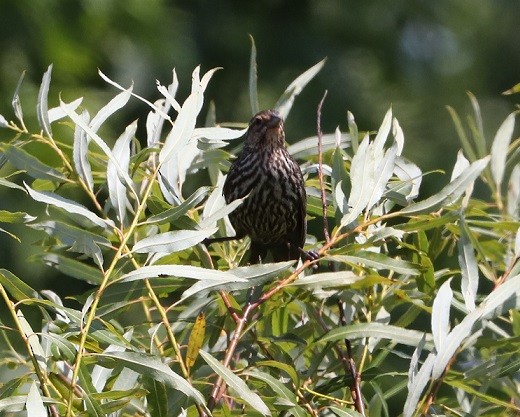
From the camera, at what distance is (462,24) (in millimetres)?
12125

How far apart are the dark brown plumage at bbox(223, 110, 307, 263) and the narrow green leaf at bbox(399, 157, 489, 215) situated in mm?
753

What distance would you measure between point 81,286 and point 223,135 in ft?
22.5

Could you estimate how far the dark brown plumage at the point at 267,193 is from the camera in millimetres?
2980

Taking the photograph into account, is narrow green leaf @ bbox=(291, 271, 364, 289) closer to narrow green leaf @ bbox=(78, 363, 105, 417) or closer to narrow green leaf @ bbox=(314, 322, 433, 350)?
narrow green leaf @ bbox=(314, 322, 433, 350)

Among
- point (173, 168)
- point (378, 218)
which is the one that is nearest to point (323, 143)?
point (173, 168)

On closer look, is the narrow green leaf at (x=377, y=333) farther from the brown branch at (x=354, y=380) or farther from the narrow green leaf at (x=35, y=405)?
the narrow green leaf at (x=35, y=405)

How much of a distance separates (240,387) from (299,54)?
938cm

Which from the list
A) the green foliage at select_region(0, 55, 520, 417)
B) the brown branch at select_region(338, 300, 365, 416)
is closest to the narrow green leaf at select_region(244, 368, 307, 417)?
the green foliage at select_region(0, 55, 520, 417)

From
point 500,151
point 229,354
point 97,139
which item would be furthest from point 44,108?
point 500,151

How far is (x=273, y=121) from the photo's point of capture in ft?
9.90

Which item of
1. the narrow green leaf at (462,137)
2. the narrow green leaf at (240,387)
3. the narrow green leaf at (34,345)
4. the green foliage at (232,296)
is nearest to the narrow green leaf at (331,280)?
the green foliage at (232,296)

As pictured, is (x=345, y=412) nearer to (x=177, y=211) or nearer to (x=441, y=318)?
(x=441, y=318)

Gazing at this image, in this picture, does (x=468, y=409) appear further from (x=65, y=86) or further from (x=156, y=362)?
(x=65, y=86)

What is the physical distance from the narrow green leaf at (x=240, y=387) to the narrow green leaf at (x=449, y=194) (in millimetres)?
436
